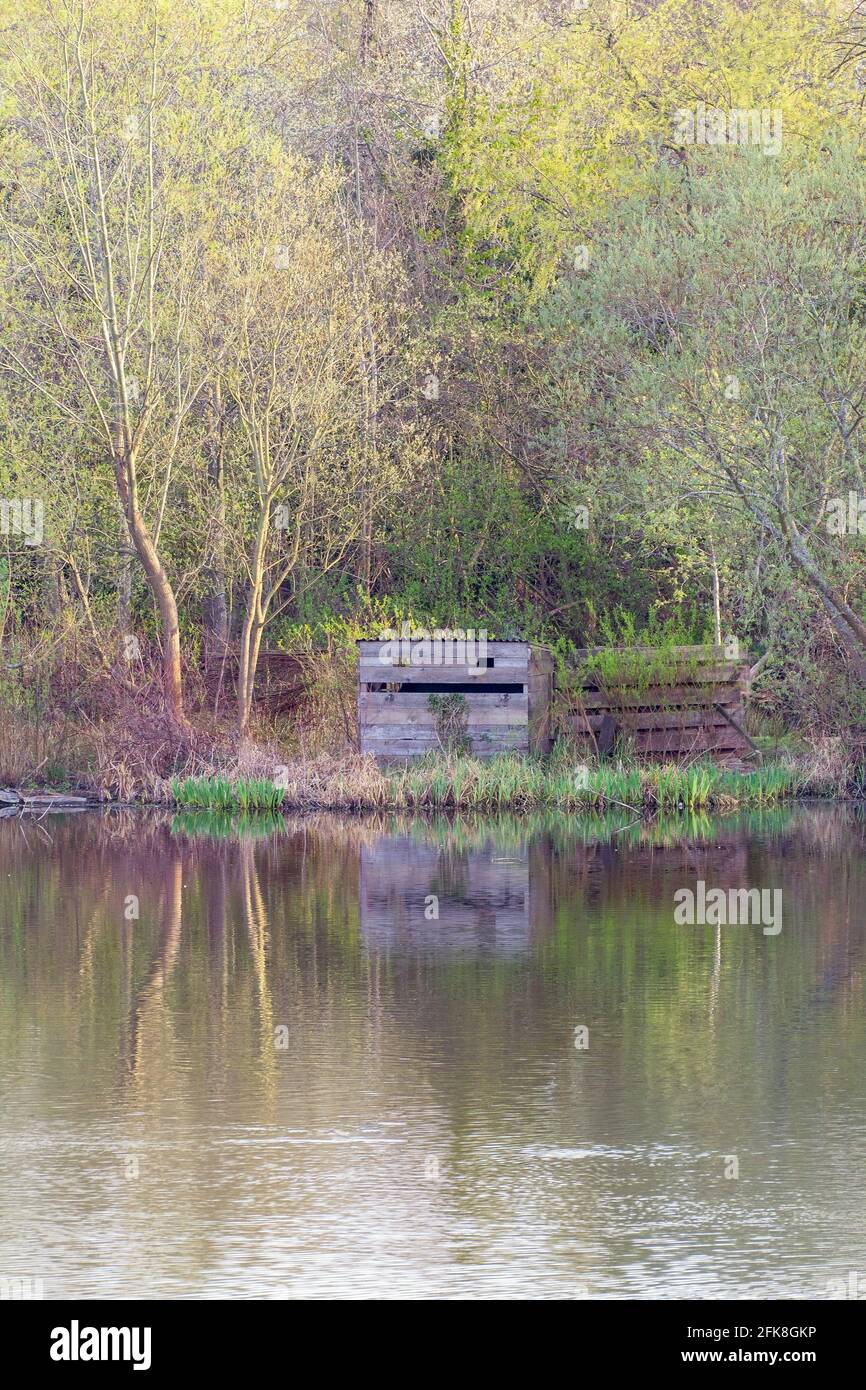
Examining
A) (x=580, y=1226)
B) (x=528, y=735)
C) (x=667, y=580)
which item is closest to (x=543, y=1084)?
(x=580, y=1226)

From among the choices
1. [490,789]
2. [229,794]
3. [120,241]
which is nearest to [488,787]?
[490,789]

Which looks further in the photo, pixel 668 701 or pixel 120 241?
pixel 120 241

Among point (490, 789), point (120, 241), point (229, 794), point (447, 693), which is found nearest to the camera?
point (490, 789)

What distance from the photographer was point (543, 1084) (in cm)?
1069

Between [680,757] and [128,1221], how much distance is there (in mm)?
20407

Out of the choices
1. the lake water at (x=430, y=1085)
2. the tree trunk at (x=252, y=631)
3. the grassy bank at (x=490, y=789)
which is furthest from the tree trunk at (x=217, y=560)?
the lake water at (x=430, y=1085)

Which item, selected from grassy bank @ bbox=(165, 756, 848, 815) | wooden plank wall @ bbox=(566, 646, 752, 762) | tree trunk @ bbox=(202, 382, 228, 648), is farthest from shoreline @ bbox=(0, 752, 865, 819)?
tree trunk @ bbox=(202, 382, 228, 648)

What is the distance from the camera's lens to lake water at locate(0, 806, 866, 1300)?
25.7ft

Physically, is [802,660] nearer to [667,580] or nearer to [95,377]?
[667,580]

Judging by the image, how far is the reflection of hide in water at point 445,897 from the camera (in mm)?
15844

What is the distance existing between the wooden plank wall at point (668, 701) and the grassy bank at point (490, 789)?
3.27 ft

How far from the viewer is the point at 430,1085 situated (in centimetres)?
1072

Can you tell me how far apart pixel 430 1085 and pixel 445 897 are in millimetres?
7458

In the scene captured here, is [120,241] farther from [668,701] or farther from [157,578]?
[668,701]
